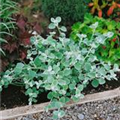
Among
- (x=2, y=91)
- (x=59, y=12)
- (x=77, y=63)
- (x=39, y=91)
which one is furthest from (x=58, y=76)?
(x=59, y=12)

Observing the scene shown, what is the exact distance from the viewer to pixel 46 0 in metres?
4.34

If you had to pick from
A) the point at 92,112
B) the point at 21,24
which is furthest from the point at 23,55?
the point at 92,112

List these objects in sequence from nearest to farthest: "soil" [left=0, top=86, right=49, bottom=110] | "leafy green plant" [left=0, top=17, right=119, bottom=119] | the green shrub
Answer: "leafy green plant" [left=0, top=17, right=119, bottom=119] → "soil" [left=0, top=86, right=49, bottom=110] → the green shrub

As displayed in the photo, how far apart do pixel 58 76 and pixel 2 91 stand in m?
0.71

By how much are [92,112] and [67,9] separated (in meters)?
1.16

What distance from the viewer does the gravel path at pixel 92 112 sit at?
11.9 ft

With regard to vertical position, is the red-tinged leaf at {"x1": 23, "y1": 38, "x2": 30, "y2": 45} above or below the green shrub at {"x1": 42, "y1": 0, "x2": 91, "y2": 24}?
below

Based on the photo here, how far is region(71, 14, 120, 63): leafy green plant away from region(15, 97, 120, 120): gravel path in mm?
479

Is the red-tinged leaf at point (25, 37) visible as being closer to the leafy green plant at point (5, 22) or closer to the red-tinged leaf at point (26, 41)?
the red-tinged leaf at point (26, 41)

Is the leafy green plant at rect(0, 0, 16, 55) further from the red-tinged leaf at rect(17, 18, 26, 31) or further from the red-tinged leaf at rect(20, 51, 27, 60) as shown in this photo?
the red-tinged leaf at rect(20, 51, 27, 60)

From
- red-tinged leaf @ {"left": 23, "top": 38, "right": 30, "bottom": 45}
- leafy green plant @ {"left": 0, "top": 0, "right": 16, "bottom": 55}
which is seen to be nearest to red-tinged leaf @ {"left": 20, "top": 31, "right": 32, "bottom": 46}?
red-tinged leaf @ {"left": 23, "top": 38, "right": 30, "bottom": 45}

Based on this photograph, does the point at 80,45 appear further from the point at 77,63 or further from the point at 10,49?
the point at 10,49

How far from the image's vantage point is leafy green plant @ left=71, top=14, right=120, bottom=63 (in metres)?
3.94

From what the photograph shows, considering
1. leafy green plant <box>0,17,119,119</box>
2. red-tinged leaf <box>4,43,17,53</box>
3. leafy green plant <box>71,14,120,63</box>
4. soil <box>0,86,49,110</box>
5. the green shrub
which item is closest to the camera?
leafy green plant <box>0,17,119,119</box>
